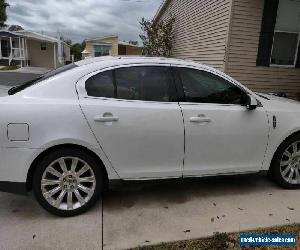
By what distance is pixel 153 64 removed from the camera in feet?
12.1

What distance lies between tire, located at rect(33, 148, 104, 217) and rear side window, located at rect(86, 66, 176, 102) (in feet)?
2.35

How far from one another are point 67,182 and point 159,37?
13214 millimetres

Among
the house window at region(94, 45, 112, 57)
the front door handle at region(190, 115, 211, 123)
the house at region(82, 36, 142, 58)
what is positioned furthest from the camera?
the house window at region(94, 45, 112, 57)

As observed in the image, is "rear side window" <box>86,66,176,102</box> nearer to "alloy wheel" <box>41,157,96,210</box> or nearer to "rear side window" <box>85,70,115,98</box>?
"rear side window" <box>85,70,115,98</box>

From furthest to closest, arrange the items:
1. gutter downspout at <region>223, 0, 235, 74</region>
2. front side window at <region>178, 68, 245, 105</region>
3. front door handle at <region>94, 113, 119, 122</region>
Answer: gutter downspout at <region>223, 0, 235, 74</region>
front side window at <region>178, 68, 245, 105</region>
front door handle at <region>94, 113, 119, 122</region>

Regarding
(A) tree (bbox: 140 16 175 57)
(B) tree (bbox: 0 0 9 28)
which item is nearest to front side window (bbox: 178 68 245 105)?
(A) tree (bbox: 140 16 175 57)

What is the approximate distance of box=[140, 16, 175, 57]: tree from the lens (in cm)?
1526

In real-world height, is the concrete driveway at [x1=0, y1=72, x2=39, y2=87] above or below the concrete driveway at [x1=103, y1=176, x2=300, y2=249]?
below

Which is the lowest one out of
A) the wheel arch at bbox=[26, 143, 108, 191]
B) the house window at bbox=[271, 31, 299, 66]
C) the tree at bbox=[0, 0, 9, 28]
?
the wheel arch at bbox=[26, 143, 108, 191]

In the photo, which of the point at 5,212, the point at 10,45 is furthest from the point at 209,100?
the point at 10,45

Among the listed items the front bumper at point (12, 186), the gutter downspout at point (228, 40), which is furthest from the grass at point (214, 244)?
the gutter downspout at point (228, 40)

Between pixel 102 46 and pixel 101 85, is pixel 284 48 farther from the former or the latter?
pixel 102 46

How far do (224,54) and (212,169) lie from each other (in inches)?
202

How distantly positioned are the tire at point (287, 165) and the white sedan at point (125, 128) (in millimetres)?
111
